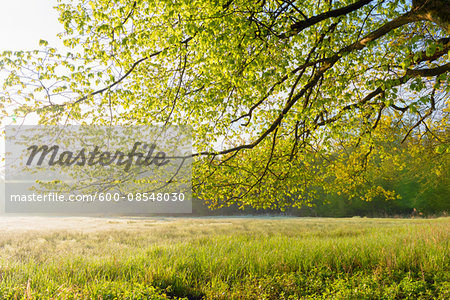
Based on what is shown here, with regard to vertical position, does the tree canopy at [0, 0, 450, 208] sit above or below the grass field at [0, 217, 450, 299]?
above

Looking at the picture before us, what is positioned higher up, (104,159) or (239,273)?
(104,159)

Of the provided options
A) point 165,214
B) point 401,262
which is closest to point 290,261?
point 401,262

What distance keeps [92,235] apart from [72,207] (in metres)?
29.0

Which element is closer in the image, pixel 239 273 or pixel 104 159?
pixel 239 273

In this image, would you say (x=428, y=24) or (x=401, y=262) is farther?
(x=428, y=24)

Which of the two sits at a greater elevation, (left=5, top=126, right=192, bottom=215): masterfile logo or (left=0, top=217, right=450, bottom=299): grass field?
(left=5, top=126, right=192, bottom=215): masterfile logo

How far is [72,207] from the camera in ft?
131

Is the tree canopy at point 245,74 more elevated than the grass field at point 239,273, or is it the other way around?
the tree canopy at point 245,74

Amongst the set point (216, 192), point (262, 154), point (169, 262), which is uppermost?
point (262, 154)

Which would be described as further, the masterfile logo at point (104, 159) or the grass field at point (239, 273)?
the masterfile logo at point (104, 159)

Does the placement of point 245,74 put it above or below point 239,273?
above

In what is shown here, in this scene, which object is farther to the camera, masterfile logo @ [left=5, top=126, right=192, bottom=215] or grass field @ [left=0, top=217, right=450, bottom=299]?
masterfile logo @ [left=5, top=126, right=192, bottom=215]

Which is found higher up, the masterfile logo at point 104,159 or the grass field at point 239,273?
the masterfile logo at point 104,159

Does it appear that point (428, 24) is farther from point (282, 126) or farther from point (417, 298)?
point (417, 298)
